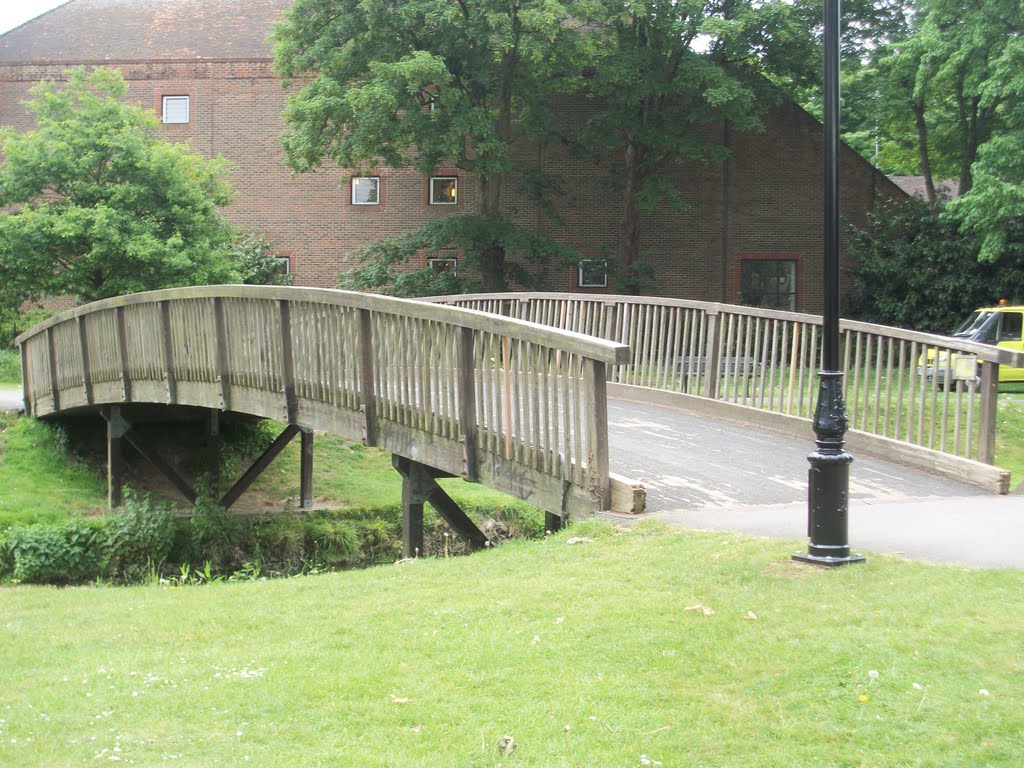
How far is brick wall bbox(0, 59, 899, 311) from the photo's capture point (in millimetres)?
34188

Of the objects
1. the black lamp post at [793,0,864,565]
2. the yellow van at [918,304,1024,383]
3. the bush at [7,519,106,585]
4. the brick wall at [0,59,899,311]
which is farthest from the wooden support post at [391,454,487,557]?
the brick wall at [0,59,899,311]

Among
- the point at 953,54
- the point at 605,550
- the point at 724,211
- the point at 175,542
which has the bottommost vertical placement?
the point at 175,542

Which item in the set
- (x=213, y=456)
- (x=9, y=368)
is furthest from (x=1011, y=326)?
(x=9, y=368)

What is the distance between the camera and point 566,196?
3403 cm

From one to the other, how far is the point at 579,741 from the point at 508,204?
30.3 m

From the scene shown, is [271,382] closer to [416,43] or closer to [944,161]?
[416,43]

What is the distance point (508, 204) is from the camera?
34.1m

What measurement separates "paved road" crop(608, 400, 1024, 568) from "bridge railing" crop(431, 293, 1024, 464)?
0.55 metres

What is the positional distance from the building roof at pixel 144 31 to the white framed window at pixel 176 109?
4.64ft

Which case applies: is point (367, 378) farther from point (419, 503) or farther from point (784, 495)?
point (784, 495)

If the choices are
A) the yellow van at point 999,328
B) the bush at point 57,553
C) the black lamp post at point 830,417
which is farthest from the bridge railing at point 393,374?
the yellow van at point 999,328

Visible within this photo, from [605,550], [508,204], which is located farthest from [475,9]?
[605,550]

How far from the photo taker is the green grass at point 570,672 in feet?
14.7

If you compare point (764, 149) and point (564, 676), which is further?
point (764, 149)
